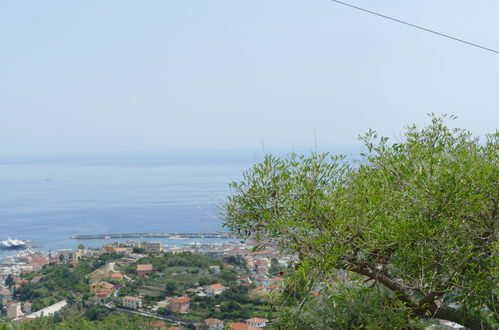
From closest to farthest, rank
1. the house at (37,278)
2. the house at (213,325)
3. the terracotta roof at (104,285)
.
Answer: the house at (213,325) → the terracotta roof at (104,285) → the house at (37,278)

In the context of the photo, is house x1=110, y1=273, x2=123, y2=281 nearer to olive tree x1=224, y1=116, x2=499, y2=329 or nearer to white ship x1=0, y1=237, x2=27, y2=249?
olive tree x1=224, y1=116, x2=499, y2=329

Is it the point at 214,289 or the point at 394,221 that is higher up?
the point at 394,221

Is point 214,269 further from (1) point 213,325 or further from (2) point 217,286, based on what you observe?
(1) point 213,325

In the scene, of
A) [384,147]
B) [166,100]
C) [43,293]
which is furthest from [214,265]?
[166,100]

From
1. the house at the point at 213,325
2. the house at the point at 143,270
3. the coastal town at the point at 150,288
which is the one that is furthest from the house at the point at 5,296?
the house at the point at 213,325

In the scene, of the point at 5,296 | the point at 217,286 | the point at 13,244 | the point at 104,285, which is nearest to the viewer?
the point at 217,286

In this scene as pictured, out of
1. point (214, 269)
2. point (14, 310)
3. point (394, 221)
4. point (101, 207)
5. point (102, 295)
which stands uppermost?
Answer: point (394, 221)

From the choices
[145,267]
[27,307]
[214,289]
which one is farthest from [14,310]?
[214,289]

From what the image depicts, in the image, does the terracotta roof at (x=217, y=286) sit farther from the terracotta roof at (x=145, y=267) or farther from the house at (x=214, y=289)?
the terracotta roof at (x=145, y=267)
